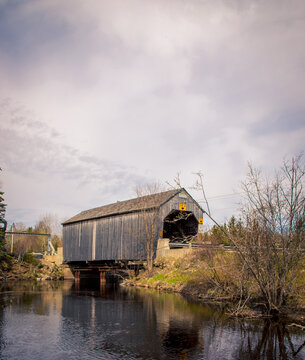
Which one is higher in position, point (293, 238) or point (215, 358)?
point (293, 238)

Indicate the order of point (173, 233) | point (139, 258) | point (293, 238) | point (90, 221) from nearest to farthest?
1. point (293, 238)
2. point (139, 258)
3. point (173, 233)
4. point (90, 221)

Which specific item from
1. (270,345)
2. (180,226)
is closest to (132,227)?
(180,226)

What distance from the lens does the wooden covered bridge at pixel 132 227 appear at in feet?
78.4

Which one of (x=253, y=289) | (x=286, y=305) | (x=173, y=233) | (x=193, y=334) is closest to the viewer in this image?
(x=193, y=334)

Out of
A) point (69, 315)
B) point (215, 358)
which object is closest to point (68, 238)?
point (69, 315)

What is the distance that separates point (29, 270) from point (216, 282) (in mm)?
24182

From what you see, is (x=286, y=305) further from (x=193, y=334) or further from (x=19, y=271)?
(x=19, y=271)

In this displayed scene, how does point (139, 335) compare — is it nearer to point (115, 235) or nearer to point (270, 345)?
point (270, 345)

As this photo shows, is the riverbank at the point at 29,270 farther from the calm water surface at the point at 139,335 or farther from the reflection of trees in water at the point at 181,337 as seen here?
the reflection of trees in water at the point at 181,337

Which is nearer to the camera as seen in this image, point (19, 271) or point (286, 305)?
point (286, 305)

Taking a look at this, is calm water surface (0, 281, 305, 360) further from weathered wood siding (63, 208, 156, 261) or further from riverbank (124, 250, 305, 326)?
weathered wood siding (63, 208, 156, 261)

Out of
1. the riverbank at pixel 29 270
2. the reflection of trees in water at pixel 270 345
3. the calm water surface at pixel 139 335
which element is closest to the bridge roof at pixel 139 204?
the riverbank at pixel 29 270

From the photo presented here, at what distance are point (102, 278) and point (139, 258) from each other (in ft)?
19.6

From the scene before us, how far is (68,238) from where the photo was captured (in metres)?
33.4
